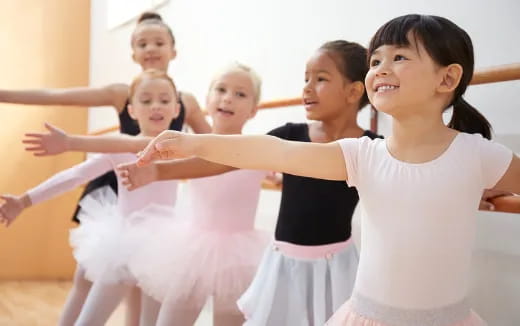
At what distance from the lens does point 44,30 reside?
389cm

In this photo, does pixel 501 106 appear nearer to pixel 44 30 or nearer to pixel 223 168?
pixel 223 168

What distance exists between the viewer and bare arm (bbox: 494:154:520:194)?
92 centimetres

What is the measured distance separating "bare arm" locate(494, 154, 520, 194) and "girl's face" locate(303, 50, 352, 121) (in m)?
0.48

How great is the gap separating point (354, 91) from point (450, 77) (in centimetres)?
42

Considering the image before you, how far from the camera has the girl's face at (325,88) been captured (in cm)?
133

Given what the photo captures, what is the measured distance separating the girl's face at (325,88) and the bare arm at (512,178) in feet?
1.56

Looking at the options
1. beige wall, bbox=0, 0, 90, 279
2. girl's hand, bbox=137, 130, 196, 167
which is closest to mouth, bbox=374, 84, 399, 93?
girl's hand, bbox=137, 130, 196, 167

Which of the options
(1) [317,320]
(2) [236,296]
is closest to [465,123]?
(1) [317,320]

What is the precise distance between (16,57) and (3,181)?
0.80 m

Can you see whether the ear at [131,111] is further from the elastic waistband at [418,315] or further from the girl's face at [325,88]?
the elastic waistband at [418,315]

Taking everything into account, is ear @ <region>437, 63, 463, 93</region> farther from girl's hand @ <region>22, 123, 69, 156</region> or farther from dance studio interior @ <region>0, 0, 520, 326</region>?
girl's hand @ <region>22, 123, 69, 156</region>

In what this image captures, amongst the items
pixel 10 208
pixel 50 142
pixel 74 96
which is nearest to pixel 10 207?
pixel 10 208

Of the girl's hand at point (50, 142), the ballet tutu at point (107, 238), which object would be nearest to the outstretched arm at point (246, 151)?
the girl's hand at point (50, 142)

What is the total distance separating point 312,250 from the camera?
130 centimetres
